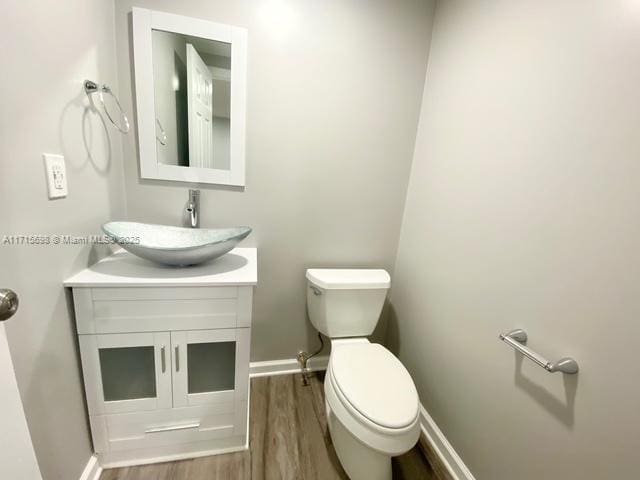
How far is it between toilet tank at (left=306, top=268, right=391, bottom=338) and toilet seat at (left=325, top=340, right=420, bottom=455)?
0.57ft

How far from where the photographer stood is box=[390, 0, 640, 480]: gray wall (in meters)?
0.66

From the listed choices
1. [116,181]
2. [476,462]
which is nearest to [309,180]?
[116,181]

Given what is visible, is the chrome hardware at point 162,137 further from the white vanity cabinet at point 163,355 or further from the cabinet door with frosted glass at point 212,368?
the cabinet door with frosted glass at point 212,368

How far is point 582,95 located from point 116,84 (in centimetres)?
166

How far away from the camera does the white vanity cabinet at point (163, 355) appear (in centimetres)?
93

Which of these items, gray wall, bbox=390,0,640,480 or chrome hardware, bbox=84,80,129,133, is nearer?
gray wall, bbox=390,0,640,480

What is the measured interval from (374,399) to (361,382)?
0.29 feet

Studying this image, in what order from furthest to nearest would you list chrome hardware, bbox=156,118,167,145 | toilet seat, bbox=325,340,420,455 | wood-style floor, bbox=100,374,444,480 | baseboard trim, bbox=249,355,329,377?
baseboard trim, bbox=249,355,329,377, chrome hardware, bbox=156,118,167,145, wood-style floor, bbox=100,374,444,480, toilet seat, bbox=325,340,420,455

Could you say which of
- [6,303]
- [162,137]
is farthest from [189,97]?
[6,303]

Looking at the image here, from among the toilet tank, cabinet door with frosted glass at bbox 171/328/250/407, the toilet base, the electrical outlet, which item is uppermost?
the electrical outlet

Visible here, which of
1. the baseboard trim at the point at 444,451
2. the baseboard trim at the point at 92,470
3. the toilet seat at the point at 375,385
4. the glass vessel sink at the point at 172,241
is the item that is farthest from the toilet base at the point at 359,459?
the baseboard trim at the point at 92,470

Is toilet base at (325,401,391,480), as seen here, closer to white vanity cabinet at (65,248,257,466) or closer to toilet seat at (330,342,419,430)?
toilet seat at (330,342,419,430)

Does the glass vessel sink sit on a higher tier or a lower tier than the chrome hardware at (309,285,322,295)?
higher

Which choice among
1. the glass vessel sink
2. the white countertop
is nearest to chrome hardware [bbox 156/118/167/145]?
the glass vessel sink
